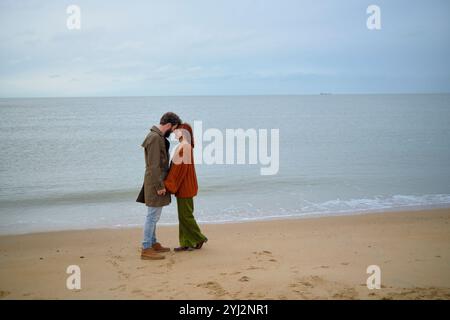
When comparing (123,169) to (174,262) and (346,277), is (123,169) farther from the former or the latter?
(346,277)

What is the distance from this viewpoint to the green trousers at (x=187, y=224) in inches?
241

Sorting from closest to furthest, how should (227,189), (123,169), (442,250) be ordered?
(442,250), (227,189), (123,169)

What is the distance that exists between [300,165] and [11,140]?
77.5 feet

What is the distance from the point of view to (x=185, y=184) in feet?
20.0

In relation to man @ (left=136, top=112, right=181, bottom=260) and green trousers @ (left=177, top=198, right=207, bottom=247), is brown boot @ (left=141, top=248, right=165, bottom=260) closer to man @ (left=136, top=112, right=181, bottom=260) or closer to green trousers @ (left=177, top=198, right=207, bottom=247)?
man @ (left=136, top=112, right=181, bottom=260)

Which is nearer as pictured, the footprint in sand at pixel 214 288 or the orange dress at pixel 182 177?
the footprint in sand at pixel 214 288

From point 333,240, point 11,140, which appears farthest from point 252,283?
point 11,140

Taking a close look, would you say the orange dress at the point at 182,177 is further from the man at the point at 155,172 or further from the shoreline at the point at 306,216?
the shoreline at the point at 306,216

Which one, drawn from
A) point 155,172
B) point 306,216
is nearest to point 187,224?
point 155,172

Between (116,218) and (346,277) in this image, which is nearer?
(346,277)

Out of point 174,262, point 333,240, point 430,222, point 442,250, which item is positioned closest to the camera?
point 174,262

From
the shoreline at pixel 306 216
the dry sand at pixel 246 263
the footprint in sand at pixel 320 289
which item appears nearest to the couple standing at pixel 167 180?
the dry sand at pixel 246 263

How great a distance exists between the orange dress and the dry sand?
913 millimetres

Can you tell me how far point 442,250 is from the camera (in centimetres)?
618
